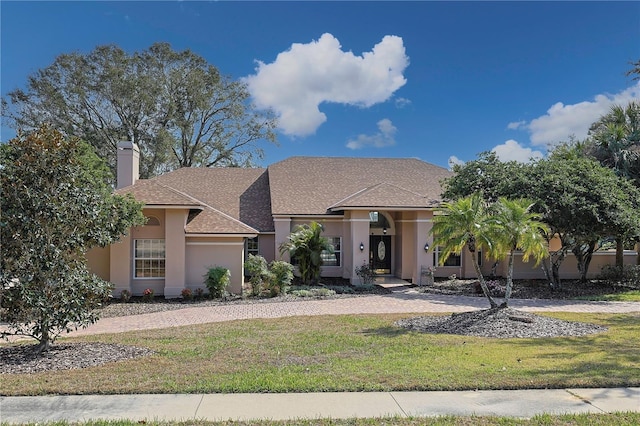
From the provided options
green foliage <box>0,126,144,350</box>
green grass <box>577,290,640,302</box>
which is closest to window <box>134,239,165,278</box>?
green foliage <box>0,126,144,350</box>

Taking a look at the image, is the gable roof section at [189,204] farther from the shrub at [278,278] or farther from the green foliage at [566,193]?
the green foliage at [566,193]

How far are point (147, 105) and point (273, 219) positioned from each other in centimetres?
1873

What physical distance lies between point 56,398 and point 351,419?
4.09 meters

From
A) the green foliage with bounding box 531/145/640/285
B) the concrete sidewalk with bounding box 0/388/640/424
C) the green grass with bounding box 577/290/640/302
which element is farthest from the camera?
the green foliage with bounding box 531/145/640/285

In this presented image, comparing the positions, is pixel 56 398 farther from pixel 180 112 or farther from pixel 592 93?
pixel 180 112

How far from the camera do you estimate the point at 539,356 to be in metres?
8.33

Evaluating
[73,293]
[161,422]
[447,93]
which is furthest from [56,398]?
[447,93]

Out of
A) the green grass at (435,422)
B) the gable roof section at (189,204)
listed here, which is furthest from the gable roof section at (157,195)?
the green grass at (435,422)

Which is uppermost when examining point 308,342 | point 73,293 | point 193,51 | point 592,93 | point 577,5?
point 193,51

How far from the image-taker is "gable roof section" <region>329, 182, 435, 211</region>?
67.3 ft

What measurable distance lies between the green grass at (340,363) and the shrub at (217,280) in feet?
20.2

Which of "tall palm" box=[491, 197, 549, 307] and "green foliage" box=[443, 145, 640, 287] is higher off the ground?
"green foliage" box=[443, 145, 640, 287]

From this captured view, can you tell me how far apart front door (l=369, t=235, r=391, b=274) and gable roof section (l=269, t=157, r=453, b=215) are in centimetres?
289

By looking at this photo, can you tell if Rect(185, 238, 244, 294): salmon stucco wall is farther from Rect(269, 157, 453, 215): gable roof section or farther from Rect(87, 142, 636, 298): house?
Rect(269, 157, 453, 215): gable roof section
